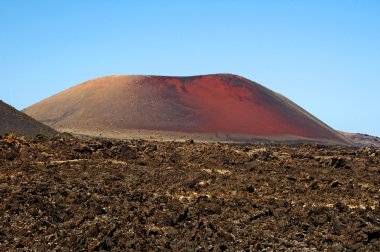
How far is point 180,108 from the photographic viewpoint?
373 ft

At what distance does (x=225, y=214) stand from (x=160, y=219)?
1659 millimetres

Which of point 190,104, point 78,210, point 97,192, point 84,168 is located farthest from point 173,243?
point 190,104

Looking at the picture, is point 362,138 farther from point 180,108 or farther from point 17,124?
point 17,124

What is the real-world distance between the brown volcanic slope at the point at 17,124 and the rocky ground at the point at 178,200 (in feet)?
78.1

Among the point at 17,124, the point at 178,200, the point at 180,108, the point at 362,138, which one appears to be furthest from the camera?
the point at 362,138

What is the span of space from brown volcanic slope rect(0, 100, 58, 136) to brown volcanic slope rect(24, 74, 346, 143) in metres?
44.7

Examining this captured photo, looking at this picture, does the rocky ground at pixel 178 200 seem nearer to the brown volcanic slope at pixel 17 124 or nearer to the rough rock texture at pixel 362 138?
the brown volcanic slope at pixel 17 124

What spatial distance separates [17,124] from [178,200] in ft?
114

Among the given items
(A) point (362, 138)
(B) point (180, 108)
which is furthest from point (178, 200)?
(A) point (362, 138)

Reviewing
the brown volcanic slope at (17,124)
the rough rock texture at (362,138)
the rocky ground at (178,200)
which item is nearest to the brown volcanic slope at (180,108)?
the rough rock texture at (362,138)

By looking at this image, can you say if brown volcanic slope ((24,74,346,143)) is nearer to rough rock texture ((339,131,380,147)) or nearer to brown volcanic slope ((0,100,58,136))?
rough rock texture ((339,131,380,147))

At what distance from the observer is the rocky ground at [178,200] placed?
14172 mm

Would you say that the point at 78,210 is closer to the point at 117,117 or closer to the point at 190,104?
the point at 117,117

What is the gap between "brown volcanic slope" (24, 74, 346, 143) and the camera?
104375 mm
